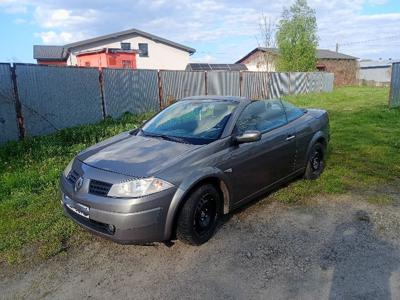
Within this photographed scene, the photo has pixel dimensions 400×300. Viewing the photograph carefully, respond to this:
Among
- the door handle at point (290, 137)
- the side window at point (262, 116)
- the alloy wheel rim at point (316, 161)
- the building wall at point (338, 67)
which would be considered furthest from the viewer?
the building wall at point (338, 67)

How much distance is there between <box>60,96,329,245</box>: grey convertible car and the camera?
332 centimetres

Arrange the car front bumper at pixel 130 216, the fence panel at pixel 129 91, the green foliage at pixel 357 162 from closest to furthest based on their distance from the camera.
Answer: the car front bumper at pixel 130 216 < the green foliage at pixel 357 162 < the fence panel at pixel 129 91

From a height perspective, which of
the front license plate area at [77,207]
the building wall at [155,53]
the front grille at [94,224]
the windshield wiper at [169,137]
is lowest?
the front grille at [94,224]

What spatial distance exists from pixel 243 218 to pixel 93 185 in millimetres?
1868

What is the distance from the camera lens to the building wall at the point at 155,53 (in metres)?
36.5

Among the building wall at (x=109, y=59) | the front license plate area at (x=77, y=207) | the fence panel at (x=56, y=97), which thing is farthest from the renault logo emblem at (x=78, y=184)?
the building wall at (x=109, y=59)

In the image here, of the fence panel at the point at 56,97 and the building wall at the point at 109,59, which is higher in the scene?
the building wall at the point at 109,59

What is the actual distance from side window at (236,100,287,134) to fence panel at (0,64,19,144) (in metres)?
6.43

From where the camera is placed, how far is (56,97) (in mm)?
10055

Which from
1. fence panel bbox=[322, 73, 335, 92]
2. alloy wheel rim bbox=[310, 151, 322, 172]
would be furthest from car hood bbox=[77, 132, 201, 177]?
fence panel bbox=[322, 73, 335, 92]

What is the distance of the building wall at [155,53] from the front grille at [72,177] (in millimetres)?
33157

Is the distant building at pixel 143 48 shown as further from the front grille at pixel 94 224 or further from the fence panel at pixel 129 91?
the front grille at pixel 94 224

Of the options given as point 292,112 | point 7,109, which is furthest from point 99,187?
point 7,109

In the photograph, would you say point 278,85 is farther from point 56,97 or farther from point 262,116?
point 262,116
